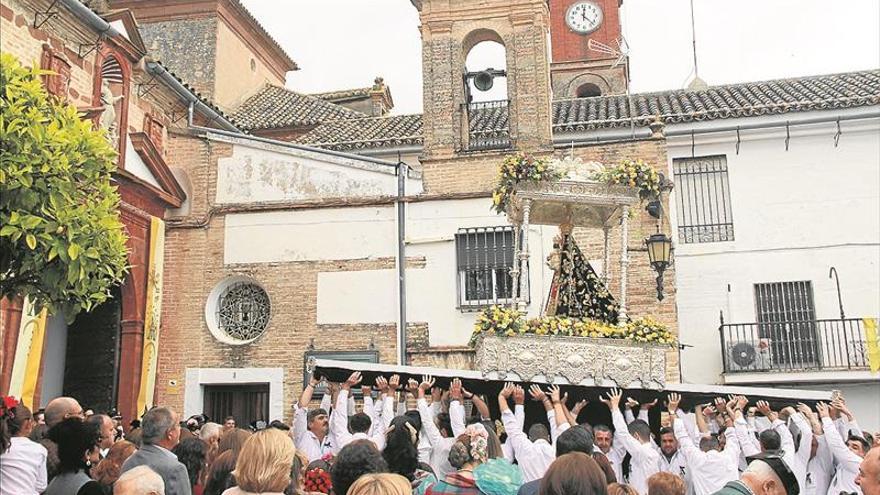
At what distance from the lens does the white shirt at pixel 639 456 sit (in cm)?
764

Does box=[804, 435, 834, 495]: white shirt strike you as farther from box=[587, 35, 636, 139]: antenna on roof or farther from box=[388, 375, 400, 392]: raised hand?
box=[587, 35, 636, 139]: antenna on roof

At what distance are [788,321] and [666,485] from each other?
1351cm

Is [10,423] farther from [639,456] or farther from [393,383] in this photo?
[639,456]

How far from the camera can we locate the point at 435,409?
30.7 ft

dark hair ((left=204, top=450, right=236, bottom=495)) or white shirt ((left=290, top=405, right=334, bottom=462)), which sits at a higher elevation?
dark hair ((left=204, top=450, right=236, bottom=495))

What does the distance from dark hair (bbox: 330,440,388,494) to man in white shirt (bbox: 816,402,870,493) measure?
198 inches

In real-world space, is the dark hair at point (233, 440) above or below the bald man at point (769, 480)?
above

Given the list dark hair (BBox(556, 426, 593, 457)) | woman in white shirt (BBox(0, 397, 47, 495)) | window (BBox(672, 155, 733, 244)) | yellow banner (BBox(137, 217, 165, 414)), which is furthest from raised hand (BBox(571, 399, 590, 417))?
window (BBox(672, 155, 733, 244))

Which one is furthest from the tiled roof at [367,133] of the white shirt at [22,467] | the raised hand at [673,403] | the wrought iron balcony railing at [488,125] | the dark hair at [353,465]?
the dark hair at [353,465]

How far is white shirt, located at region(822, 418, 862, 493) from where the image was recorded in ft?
25.3

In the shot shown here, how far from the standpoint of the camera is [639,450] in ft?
25.0

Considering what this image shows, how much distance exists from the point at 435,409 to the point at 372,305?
6.22m

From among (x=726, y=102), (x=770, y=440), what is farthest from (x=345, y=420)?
(x=726, y=102)

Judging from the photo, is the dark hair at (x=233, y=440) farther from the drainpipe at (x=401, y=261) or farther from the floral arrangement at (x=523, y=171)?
the drainpipe at (x=401, y=261)
